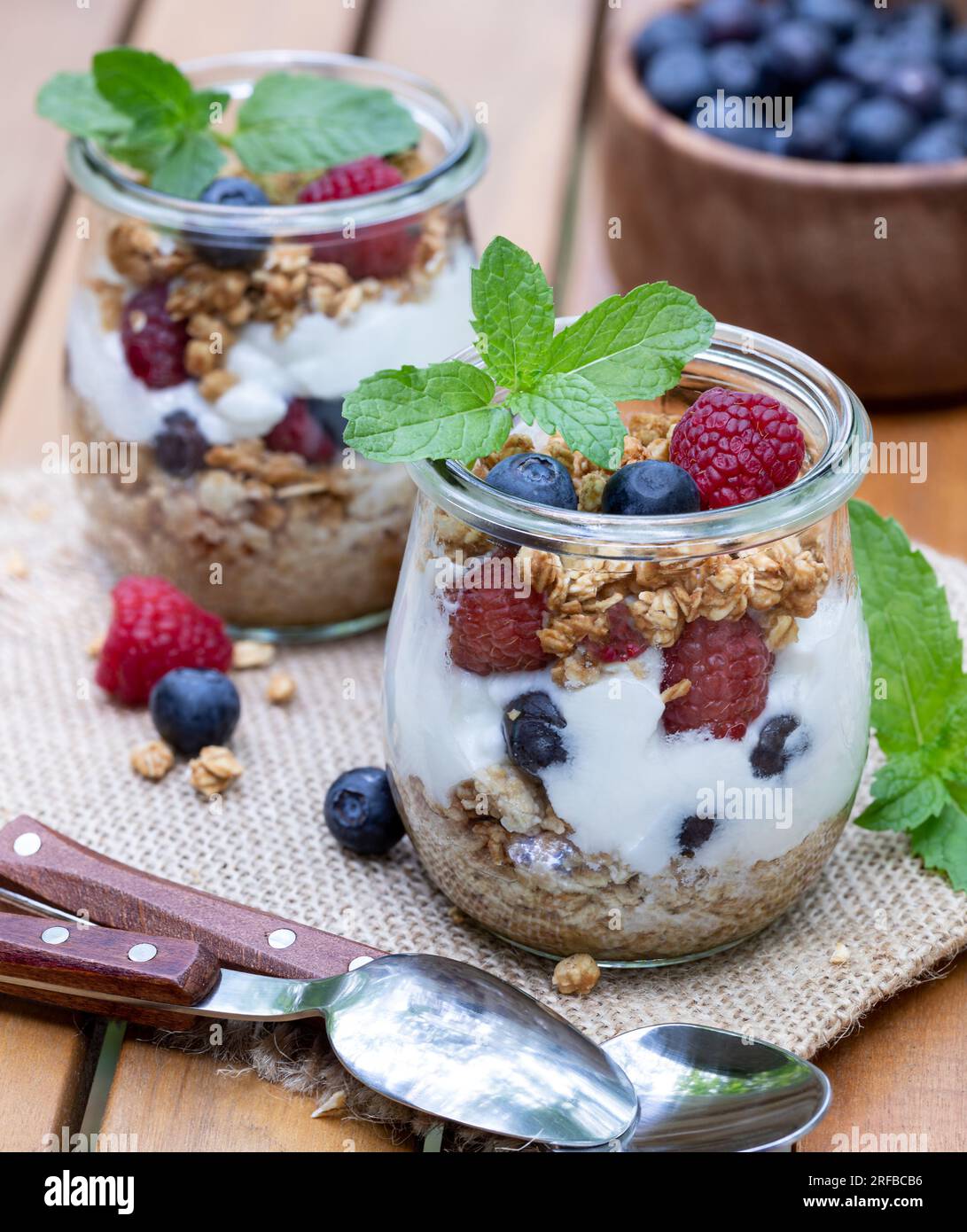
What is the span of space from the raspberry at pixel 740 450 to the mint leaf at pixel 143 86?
1.98 feet

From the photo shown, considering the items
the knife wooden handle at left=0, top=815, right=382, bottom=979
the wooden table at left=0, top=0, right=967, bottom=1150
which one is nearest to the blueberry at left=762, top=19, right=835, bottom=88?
the wooden table at left=0, top=0, right=967, bottom=1150

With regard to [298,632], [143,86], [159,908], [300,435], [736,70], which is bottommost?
[298,632]

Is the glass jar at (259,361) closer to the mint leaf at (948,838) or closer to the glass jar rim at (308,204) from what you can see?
the glass jar rim at (308,204)

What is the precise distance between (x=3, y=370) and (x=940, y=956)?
3.93 ft

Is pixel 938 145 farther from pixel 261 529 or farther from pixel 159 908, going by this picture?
pixel 159 908

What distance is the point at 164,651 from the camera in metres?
Result: 1.26

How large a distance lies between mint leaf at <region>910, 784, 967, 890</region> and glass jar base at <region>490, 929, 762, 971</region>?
0.47ft

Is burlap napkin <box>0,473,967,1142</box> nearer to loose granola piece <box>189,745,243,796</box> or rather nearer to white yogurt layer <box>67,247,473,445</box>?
loose granola piece <box>189,745,243,796</box>

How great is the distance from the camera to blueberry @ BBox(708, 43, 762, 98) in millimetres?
1664

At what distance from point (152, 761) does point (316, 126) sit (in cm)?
56

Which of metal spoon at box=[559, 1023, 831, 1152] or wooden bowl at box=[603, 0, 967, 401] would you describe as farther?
wooden bowl at box=[603, 0, 967, 401]

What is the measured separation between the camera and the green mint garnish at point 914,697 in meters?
1.07

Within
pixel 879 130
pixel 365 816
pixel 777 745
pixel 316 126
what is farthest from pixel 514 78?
pixel 777 745

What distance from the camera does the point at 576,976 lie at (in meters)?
0.97
